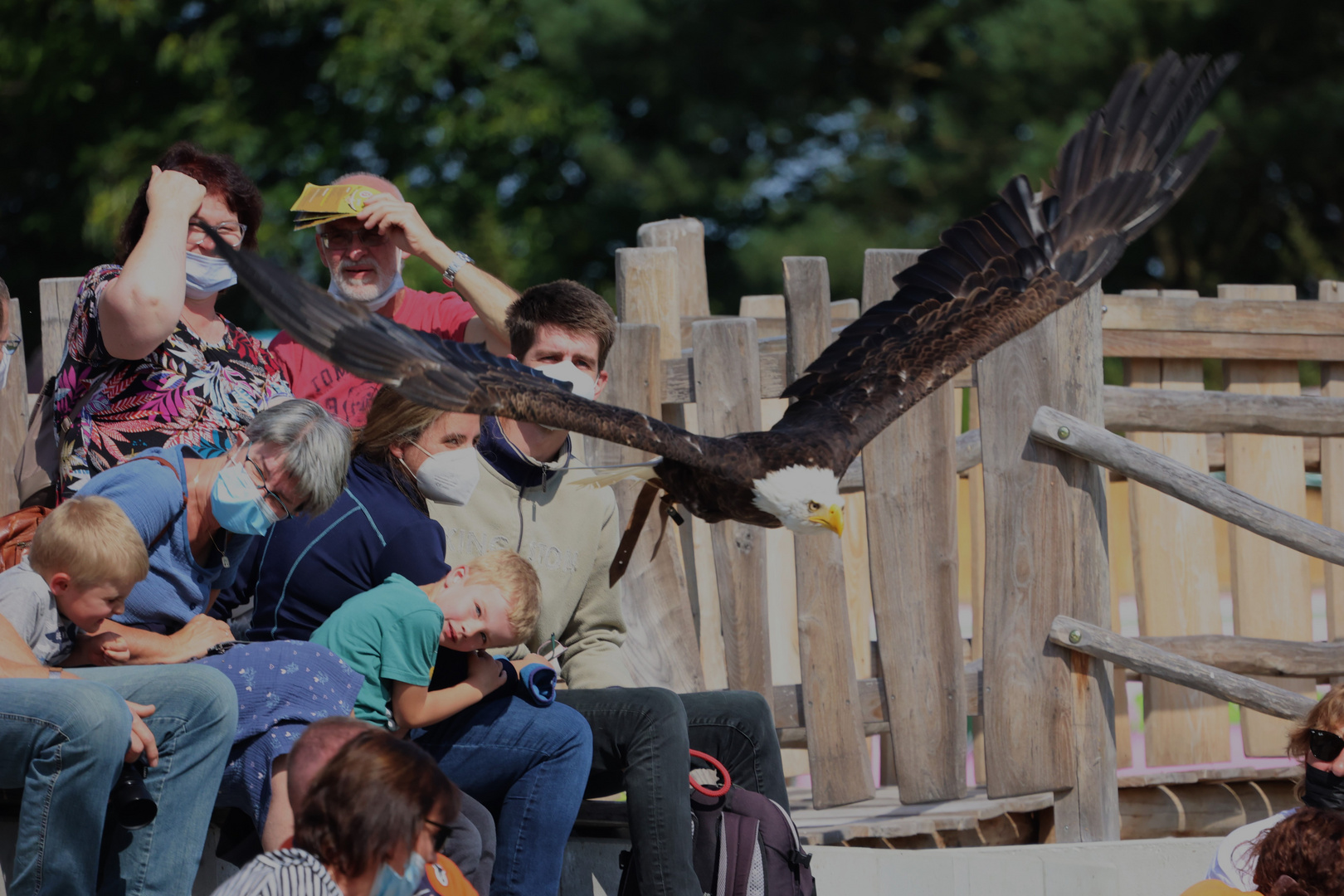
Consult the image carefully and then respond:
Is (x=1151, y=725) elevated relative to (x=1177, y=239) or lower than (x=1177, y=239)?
lower

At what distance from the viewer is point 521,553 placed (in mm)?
3734

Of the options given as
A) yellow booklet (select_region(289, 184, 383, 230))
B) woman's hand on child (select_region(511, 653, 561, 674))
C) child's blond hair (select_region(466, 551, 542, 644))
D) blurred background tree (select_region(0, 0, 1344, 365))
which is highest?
blurred background tree (select_region(0, 0, 1344, 365))

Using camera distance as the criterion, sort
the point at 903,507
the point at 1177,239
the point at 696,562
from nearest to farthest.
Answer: the point at 903,507 → the point at 696,562 → the point at 1177,239

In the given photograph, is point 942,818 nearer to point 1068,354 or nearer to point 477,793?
point 1068,354

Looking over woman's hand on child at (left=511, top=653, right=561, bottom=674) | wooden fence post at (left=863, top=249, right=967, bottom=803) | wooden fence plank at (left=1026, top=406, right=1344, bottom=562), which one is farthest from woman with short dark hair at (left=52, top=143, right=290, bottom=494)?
wooden fence plank at (left=1026, top=406, right=1344, bottom=562)

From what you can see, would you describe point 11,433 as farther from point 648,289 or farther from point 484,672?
point 648,289

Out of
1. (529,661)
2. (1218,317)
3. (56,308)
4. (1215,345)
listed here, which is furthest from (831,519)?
(1218,317)

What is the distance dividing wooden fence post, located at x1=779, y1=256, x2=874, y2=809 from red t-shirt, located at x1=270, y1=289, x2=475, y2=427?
1.11 m

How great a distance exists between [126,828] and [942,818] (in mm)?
2715

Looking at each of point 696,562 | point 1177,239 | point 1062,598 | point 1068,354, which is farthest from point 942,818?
point 1177,239

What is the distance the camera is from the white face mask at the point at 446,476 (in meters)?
3.52

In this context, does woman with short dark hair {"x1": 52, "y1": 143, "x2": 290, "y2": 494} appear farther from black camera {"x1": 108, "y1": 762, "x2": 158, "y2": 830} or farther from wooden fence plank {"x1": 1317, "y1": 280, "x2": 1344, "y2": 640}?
wooden fence plank {"x1": 1317, "y1": 280, "x2": 1344, "y2": 640}

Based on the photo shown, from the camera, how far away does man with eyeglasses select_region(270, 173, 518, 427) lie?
3900 millimetres

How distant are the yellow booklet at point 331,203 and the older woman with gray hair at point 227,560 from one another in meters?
0.86
